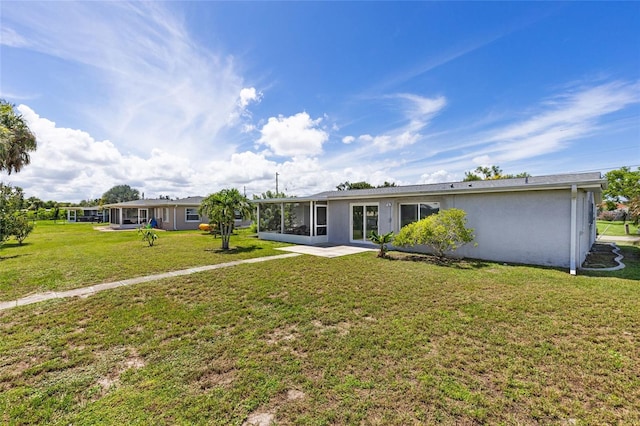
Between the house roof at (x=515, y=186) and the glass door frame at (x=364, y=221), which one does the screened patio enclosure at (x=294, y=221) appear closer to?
the house roof at (x=515, y=186)

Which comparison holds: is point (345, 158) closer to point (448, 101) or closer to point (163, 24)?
point (448, 101)

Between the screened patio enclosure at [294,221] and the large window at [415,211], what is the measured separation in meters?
4.72

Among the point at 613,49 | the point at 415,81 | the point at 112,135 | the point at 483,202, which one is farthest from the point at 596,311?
the point at 112,135

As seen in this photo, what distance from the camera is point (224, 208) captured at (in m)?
13.6

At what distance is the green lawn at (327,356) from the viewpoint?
279 centimetres

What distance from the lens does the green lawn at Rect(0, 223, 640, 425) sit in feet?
9.14

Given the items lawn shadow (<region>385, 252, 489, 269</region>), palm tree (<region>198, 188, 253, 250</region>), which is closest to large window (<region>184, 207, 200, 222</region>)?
palm tree (<region>198, 188, 253, 250</region>)

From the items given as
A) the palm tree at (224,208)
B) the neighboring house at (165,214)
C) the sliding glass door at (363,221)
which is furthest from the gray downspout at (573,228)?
the neighboring house at (165,214)

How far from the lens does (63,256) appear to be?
11578 mm

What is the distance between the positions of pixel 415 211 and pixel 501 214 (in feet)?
10.9

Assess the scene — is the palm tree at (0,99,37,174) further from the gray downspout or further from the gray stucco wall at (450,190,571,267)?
the gray downspout

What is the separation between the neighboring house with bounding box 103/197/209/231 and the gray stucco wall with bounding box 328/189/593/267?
23311 mm

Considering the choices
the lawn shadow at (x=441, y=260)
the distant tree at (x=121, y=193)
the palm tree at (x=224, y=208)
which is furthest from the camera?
the distant tree at (x=121, y=193)

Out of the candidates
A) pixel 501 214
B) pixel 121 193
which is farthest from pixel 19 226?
pixel 121 193
